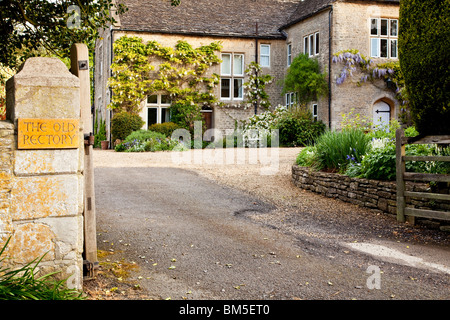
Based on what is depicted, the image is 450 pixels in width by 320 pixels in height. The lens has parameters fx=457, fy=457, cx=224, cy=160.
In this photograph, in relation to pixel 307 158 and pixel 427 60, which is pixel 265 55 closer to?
pixel 307 158

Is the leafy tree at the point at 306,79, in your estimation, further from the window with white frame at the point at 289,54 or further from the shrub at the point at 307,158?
the shrub at the point at 307,158

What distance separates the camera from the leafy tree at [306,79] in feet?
73.4

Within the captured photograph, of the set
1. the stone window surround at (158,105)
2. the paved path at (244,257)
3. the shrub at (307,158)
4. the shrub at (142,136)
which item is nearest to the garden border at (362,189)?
the shrub at (307,158)

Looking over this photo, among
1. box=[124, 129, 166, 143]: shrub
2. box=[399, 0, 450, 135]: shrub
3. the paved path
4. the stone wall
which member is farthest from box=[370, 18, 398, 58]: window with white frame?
the paved path

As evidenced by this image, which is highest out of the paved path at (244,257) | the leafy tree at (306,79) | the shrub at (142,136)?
the leafy tree at (306,79)

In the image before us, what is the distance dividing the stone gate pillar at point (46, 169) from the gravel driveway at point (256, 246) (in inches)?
25.4

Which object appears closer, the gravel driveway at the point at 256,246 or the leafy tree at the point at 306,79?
the gravel driveway at the point at 256,246

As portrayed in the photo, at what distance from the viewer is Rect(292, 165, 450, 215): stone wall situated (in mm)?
7785

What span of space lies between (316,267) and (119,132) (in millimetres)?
18717

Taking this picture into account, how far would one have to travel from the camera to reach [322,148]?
35.8 ft

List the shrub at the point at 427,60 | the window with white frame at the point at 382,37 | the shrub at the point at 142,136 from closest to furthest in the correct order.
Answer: the shrub at the point at 427,60, the shrub at the point at 142,136, the window with white frame at the point at 382,37

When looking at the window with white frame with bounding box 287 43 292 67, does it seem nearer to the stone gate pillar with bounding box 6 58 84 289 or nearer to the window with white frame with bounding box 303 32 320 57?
the window with white frame with bounding box 303 32 320 57

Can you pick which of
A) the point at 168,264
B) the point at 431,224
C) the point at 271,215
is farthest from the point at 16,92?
the point at 431,224

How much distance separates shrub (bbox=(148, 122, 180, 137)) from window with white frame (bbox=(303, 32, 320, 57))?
315 inches
